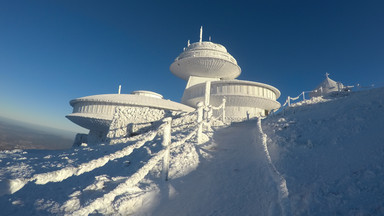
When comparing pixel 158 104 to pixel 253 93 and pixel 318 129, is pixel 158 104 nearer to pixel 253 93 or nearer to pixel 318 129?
pixel 253 93

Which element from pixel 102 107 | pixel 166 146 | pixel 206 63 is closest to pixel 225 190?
pixel 166 146

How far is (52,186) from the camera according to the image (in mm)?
4426

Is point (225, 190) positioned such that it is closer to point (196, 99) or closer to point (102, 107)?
point (102, 107)

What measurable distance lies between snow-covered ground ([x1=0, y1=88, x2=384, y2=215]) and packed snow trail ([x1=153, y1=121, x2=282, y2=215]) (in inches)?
0.7

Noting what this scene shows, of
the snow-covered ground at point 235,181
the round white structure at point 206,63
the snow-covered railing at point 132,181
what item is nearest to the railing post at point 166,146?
the snow-covered railing at point 132,181

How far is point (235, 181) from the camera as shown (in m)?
3.70

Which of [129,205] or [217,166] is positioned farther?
[217,166]

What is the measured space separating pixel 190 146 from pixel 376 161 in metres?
4.34

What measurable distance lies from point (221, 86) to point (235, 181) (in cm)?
1591

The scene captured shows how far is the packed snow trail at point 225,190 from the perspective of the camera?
2.82 meters

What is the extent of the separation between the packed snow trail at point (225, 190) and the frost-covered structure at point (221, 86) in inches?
348

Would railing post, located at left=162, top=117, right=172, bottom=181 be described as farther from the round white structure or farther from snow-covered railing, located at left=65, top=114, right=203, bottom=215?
the round white structure

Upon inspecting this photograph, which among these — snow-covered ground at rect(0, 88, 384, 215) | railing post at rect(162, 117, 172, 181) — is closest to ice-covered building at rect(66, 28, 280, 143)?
snow-covered ground at rect(0, 88, 384, 215)

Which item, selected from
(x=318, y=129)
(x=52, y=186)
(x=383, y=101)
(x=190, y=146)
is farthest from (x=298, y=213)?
(x=383, y=101)
